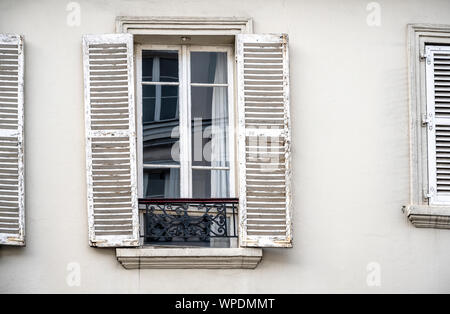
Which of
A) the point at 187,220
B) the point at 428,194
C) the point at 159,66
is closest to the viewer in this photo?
the point at 187,220

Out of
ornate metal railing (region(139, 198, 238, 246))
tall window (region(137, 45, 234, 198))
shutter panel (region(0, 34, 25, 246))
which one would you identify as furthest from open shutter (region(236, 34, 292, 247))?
shutter panel (region(0, 34, 25, 246))

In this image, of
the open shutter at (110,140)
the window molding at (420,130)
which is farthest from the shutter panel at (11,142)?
the window molding at (420,130)

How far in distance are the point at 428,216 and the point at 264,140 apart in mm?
1545

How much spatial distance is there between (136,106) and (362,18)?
214 centimetres

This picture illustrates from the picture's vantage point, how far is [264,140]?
1266 centimetres

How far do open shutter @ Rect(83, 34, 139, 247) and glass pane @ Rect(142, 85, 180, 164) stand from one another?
0.36 metres

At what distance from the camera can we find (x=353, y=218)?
1270cm

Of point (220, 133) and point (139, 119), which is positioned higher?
point (139, 119)

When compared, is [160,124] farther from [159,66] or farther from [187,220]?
[187,220]

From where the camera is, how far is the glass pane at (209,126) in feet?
42.7

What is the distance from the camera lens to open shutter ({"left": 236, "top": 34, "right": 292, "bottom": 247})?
1253 centimetres

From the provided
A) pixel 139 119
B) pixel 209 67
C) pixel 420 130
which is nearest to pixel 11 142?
pixel 139 119

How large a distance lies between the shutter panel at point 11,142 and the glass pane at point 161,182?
1125 mm

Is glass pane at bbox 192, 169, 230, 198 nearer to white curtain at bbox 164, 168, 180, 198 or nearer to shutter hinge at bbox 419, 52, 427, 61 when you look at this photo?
white curtain at bbox 164, 168, 180, 198
